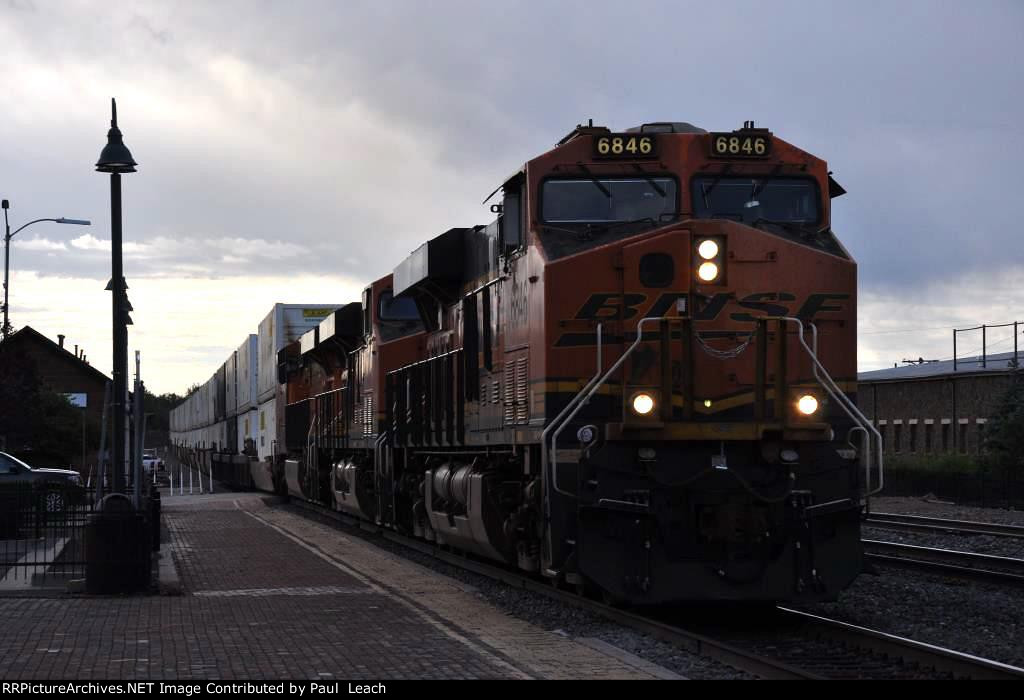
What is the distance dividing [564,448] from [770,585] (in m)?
2.19

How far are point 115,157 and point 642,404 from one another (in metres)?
9.39

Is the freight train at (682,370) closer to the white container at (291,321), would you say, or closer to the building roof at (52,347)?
the white container at (291,321)

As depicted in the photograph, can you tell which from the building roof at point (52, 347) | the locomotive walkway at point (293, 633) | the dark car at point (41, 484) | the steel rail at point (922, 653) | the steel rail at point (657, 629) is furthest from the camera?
the building roof at point (52, 347)

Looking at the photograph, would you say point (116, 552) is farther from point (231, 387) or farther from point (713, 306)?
point (231, 387)

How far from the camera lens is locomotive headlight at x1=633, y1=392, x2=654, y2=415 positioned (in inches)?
453

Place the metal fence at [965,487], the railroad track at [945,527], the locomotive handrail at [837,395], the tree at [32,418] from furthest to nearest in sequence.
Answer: the tree at [32,418] < the metal fence at [965,487] < the railroad track at [945,527] < the locomotive handrail at [837,395]

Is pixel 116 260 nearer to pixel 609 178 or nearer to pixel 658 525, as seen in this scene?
pixel 609 178

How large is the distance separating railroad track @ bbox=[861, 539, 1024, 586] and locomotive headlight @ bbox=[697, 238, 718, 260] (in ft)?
20.6

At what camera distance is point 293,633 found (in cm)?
1147

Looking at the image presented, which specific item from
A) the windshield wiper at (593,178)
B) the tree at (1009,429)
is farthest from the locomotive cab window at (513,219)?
the tree at (1009,429)

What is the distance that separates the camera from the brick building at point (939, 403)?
1843 inches

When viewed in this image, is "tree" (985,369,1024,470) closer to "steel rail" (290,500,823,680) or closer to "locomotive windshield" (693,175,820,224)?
"steel rail" (290,500,823,680)

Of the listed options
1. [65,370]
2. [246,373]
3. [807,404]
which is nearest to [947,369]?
[246,373]

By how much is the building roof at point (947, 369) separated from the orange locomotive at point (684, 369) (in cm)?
3314
